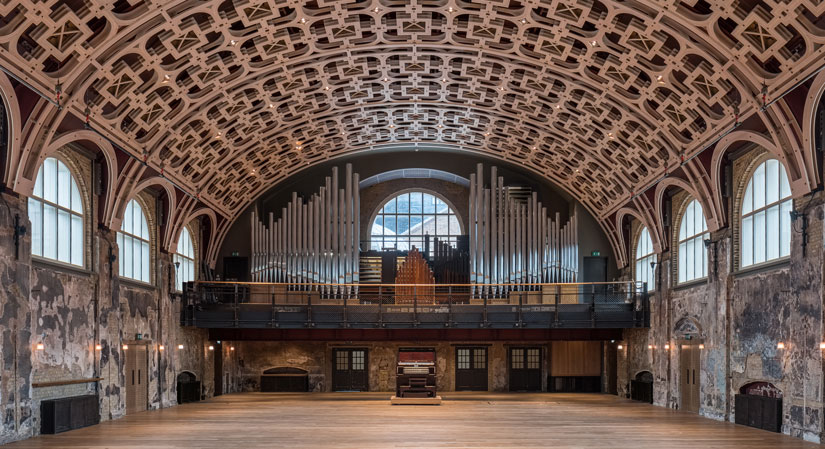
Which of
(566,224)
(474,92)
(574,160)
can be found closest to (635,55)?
(474,92)

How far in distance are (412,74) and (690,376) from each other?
13.4m

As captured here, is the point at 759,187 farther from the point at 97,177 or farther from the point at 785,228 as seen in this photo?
the point at 97,177

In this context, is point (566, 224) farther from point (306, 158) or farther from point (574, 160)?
point (306, 158)

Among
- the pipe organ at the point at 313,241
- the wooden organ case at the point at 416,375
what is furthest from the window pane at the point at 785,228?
the pipe organ at the point at 313,241

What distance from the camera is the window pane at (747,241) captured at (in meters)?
23.6

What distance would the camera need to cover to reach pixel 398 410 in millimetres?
27812

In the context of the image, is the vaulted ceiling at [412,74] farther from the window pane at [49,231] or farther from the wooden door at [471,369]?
the wooden door at [471,369]

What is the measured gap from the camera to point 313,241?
3612 cm

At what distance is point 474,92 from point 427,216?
11.6 m

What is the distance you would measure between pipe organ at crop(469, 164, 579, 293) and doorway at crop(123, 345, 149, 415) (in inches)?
533

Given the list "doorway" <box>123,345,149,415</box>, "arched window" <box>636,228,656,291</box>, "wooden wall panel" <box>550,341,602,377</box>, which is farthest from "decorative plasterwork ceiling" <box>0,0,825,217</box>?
"wooden wall panel" <box>550,341,602,377</box>

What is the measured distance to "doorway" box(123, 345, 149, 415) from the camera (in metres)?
27.5

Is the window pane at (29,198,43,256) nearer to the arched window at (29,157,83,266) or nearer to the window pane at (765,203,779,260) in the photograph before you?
the arched window at (29,157,83,266)

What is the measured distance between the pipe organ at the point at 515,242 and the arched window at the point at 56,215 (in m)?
16.9
